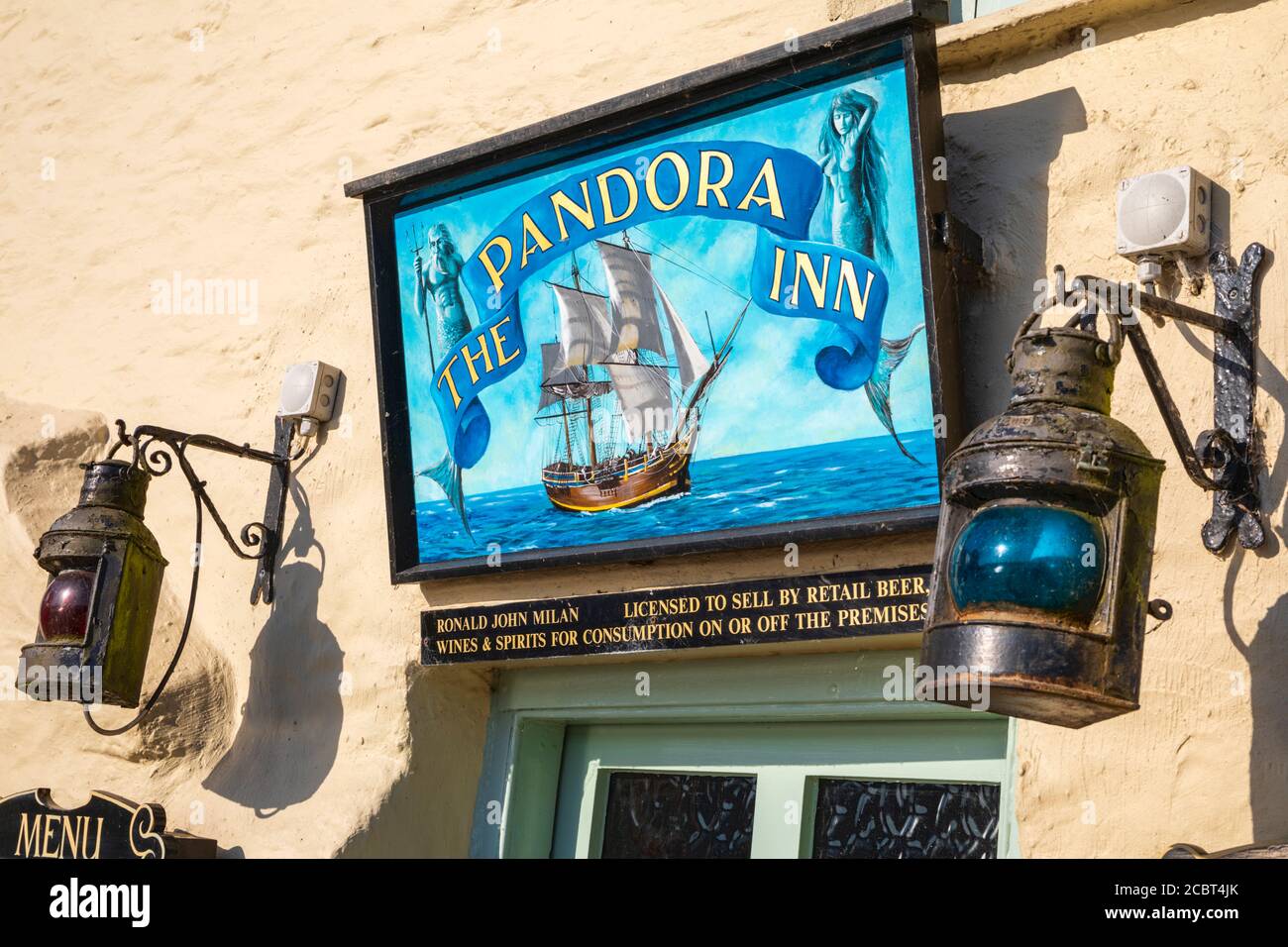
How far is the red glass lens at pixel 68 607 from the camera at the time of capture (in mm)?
2865

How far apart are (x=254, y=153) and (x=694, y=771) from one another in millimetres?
1848

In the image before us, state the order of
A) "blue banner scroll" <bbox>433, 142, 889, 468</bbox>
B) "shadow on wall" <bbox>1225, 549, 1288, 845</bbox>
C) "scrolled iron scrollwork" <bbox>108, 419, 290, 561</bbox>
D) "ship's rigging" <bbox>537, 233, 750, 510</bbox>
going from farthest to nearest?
"scrolled iron scrollwork" <bbox>108, 419, 290, 561</bbox>, "ship's rigging" <bbox>537, 233, 750, 510</bbox>, "blue banner scroll" <bbox>433, 142, 889, 468</bbox>, "shadow on wall" <bbox>1225, 549, 1288, 845</bbox>

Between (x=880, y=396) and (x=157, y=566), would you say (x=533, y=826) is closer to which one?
(x=157, y=566)

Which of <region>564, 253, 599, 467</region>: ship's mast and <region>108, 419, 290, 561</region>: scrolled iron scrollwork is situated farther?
<region>108, 419, 290, 561</region>: scrolled iron scrollwork

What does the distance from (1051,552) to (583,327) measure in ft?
4.31

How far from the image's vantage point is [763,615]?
2.61 metres

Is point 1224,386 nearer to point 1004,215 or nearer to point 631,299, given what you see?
point 1004,215

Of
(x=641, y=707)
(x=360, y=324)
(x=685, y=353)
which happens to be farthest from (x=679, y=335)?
(x=360, y=324)

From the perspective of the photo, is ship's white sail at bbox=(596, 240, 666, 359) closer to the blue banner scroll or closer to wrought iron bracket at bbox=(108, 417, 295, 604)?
the blue banner scroll

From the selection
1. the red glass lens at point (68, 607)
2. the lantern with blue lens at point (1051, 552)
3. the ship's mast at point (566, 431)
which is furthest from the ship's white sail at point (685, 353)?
the red glass lens at point (68, 607)

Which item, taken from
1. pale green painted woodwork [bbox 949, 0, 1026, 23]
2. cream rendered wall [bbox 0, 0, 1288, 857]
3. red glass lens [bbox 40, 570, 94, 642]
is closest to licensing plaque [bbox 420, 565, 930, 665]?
cream rendered wall [bbox 0, 0, 1288, 857]

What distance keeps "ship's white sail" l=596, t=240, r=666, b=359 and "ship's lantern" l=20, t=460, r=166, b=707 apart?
3.33 feet

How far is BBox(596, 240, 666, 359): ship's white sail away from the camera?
280cm

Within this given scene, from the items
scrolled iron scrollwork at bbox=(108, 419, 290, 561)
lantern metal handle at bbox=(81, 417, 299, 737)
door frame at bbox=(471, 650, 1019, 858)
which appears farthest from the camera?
lantern metal handle at bbox=(81, 417, 299, 737)
